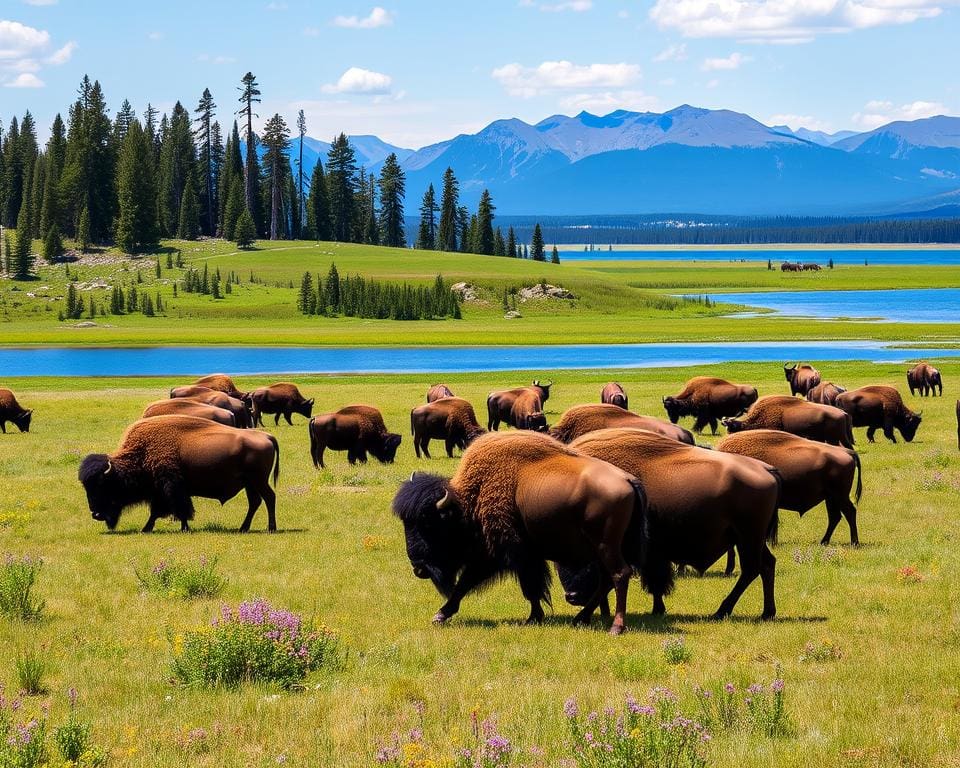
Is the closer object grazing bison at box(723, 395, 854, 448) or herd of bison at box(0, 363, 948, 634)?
herd of bison at box(0, 363, 948, 634)

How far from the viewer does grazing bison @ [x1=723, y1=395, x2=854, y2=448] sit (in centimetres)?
2277

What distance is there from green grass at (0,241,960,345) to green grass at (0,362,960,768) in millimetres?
71839

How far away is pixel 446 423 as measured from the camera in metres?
31.4

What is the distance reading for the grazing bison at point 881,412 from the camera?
3300 cm

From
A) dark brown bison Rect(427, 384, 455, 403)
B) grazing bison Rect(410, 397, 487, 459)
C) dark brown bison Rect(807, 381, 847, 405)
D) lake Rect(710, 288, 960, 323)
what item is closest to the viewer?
grazing bison Rect(410, 397, 487, 459)

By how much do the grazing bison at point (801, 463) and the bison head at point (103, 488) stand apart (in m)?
9.60

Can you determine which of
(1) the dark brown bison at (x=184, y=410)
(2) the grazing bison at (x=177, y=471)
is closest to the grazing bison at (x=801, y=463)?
(2) the grazing bison at (x=177, y=471)

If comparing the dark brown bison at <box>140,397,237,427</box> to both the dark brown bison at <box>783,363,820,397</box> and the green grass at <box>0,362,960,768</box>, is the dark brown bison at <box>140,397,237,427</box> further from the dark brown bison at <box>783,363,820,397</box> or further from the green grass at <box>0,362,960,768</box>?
the dark brown bison at <box>783,363,820,397</box>

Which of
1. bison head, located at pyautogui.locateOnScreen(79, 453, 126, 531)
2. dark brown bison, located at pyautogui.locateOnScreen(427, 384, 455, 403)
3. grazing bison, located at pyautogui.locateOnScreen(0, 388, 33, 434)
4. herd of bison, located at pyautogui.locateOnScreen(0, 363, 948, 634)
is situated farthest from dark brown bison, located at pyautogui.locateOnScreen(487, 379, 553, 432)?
grazing bison, located at pyautogui.locateOnScreen(0, 388, 33, 434)

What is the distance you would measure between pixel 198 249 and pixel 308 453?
131007mm

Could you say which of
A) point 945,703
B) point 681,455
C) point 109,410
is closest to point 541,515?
point 681,455

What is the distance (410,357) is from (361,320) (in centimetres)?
4369

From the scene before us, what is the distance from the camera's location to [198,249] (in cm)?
15688

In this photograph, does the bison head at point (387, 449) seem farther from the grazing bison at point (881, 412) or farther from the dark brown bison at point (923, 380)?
the dark brown bison at point (923, 380)
